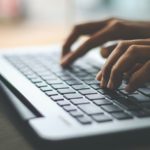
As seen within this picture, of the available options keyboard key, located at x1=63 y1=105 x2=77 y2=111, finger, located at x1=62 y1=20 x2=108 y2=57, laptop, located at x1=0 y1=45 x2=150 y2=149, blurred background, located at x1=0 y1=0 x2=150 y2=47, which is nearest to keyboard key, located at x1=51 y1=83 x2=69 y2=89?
laptop, located at x1=0 y1=45 x2=150 y2=149

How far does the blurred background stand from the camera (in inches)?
147

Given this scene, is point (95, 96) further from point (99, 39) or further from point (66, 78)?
point (99, 39)

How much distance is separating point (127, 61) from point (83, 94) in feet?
0.28

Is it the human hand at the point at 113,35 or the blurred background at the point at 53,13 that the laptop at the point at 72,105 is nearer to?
the human hand at the point at 113,35

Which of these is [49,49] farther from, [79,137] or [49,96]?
[79,137]

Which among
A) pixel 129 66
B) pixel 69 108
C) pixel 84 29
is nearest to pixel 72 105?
pixel 69 108

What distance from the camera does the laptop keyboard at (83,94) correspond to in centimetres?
52

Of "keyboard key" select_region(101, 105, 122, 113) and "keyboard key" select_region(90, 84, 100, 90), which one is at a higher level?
"keyboard key" select_region(101, 105, 122, 113)

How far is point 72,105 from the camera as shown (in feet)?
1.83

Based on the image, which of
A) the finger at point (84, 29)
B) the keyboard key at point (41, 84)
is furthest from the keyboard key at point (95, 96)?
the finger at point (84, 29)

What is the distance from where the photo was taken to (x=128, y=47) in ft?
2.13

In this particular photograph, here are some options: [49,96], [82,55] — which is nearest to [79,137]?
[49,96]

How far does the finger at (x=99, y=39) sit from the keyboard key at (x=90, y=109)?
311mm

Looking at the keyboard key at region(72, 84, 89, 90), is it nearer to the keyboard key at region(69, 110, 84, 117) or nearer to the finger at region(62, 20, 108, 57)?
the keyboard key at region(69, 110, 84, 117)
